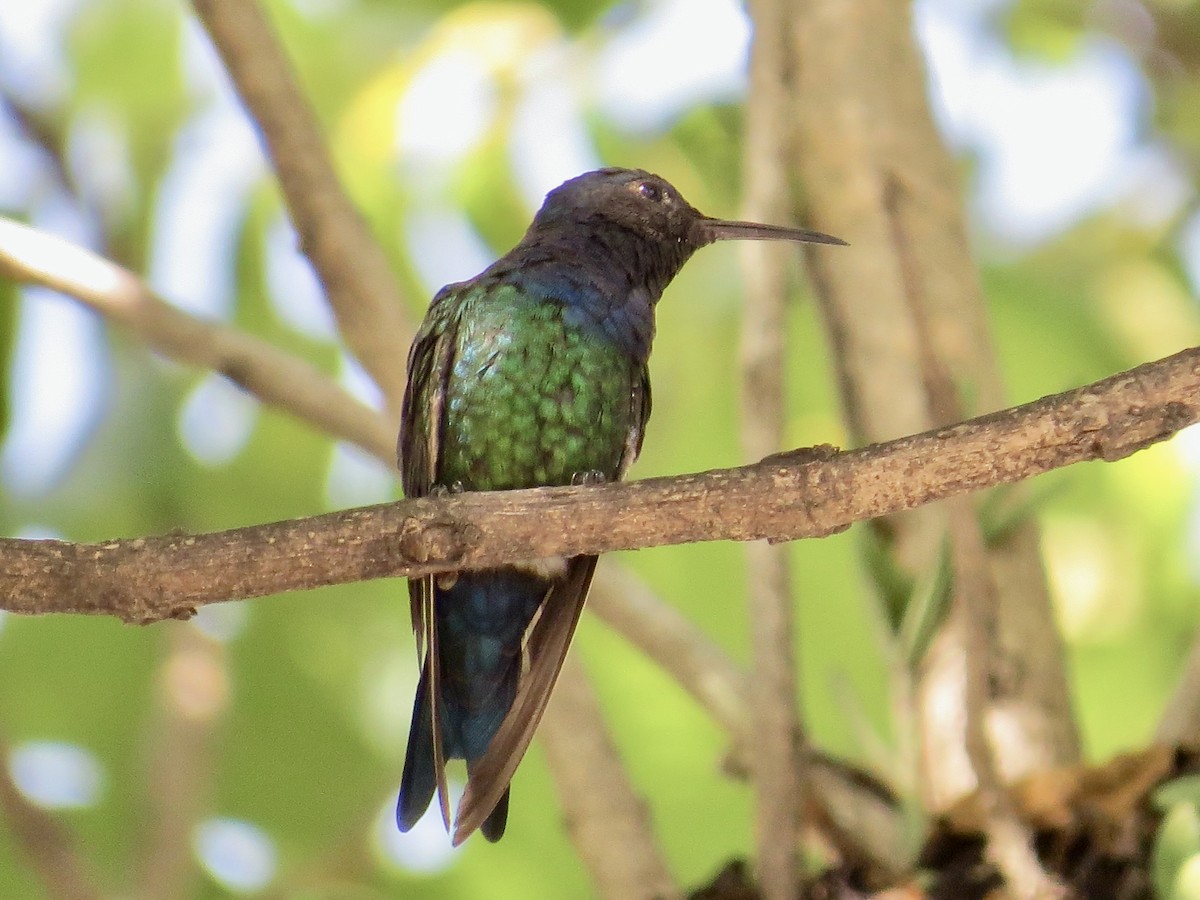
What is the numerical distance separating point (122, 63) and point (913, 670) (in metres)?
3.68

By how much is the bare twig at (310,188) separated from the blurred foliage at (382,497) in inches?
47.9

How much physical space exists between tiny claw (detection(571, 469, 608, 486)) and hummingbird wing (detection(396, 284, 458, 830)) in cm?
39

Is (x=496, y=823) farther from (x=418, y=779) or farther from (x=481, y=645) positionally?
(x=481, y=645)

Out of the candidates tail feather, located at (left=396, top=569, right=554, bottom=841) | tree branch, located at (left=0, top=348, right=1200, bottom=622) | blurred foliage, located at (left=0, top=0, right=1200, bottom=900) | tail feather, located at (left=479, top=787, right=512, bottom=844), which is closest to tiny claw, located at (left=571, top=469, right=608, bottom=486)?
tail feather, located at (left=396, top=569, right=554, bottom=841)

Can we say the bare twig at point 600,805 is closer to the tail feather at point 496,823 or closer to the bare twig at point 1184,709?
the tail feather at point 496,823

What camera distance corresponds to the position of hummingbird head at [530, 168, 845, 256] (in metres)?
4.93

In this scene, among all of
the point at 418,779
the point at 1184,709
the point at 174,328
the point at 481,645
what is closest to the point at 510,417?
the point at 481,645

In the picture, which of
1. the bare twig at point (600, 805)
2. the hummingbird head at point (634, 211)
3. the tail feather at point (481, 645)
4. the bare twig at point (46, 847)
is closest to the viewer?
the bare twig at point (600, 805)

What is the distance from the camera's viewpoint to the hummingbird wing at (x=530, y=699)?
3.80 m

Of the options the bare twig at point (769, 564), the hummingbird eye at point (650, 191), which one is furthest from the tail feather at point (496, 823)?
the hummingbird eye at point (650, 191)

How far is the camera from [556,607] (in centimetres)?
407

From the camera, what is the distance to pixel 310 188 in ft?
13.7

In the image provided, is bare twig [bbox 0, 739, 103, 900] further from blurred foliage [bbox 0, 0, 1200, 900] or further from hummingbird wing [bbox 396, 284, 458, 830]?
hummingbird wing [bbox 396, 284, 458, 830]

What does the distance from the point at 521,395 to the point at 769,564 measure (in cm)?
95
